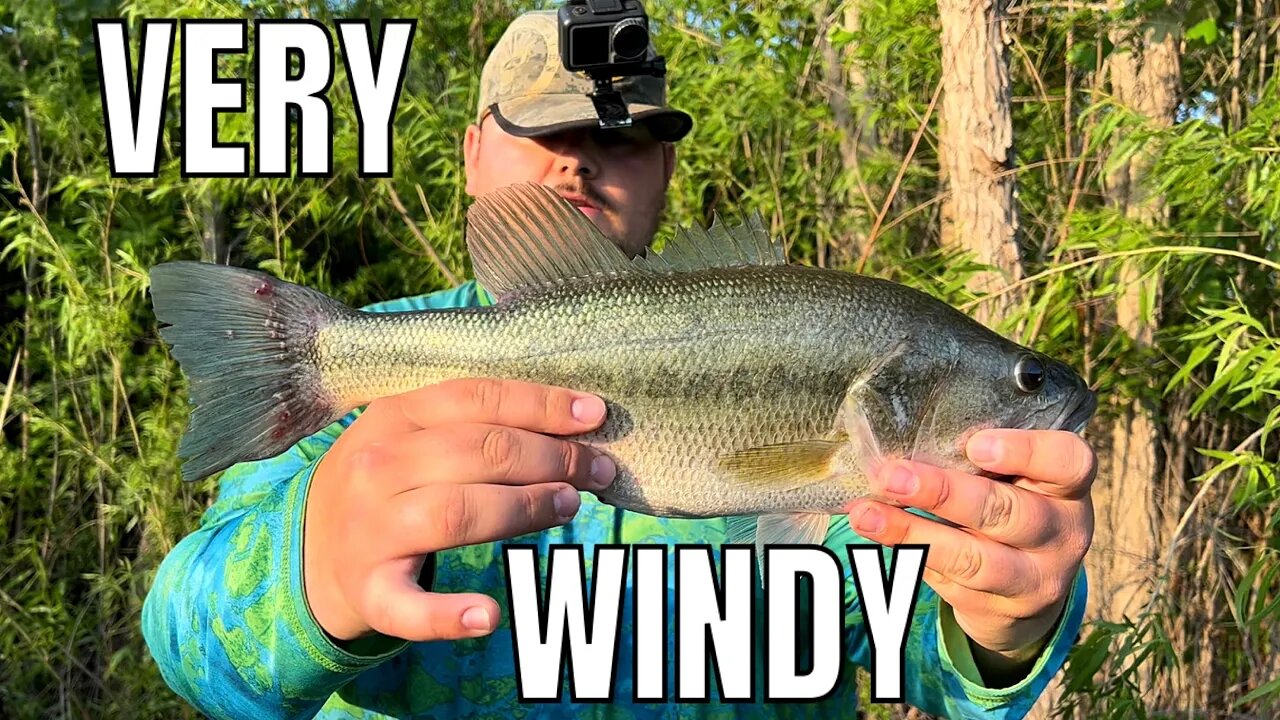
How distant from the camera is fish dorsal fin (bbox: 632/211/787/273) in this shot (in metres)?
1.49

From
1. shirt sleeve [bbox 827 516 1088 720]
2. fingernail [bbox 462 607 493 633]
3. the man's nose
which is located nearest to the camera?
fingernail [bbox 462 607 493 633]

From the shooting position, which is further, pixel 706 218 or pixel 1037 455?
pixel 706 218

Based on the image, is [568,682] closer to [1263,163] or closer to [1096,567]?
[1263,163]

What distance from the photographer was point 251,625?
5.09 feet

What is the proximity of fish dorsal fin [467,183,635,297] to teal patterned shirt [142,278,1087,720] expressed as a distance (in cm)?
41

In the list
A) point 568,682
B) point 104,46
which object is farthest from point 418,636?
point 104,46

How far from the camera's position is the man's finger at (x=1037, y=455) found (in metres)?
1.46

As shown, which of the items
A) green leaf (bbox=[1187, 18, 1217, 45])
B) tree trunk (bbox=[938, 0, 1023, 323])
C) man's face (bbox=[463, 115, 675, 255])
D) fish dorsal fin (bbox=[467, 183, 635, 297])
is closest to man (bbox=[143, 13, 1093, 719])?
fish dorsal fin (bbox=[467, 183, 635, 297])

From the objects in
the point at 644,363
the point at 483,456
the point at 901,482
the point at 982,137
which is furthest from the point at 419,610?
the point at 982,137

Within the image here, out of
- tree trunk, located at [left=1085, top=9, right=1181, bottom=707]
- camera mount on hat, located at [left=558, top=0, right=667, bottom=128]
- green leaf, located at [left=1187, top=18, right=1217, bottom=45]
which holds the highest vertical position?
green leaf, located at [left=1187, top=18, right=1217, bottom=45]

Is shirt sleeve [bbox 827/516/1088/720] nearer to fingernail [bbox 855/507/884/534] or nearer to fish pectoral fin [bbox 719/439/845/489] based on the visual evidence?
fingernail [bbox 855/507/884/534]

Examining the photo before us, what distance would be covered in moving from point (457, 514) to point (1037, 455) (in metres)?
0.78

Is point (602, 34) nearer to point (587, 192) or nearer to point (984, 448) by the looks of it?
point (587, 192)

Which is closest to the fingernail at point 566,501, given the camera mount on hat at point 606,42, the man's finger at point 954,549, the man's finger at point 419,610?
the man's finger at point 419,610
